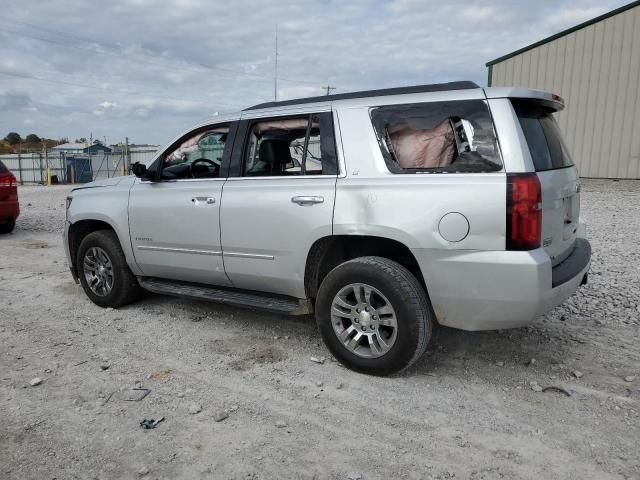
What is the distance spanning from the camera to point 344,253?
3844 millimetres

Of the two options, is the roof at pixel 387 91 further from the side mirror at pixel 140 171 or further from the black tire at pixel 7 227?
the black tire at pixel 7 227

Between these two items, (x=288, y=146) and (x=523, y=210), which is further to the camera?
(x=288, y=146)

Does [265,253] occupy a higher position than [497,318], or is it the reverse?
[265,253]

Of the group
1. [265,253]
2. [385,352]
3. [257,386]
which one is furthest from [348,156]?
[257,386]

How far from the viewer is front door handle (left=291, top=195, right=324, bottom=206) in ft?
11.8

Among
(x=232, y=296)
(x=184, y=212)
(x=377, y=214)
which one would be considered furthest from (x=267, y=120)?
(x=232, y=296)

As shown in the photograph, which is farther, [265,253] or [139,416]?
[265,253]

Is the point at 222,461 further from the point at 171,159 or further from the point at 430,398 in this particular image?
the point at 171,159

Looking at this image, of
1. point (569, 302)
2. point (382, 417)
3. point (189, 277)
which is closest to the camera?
point (382, 417)

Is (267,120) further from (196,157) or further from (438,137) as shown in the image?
(438,137)

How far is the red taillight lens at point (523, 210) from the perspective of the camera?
294cm

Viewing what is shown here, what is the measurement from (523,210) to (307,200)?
1.45 meters

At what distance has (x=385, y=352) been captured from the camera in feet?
11.1

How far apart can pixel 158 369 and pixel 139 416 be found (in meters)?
0.68
